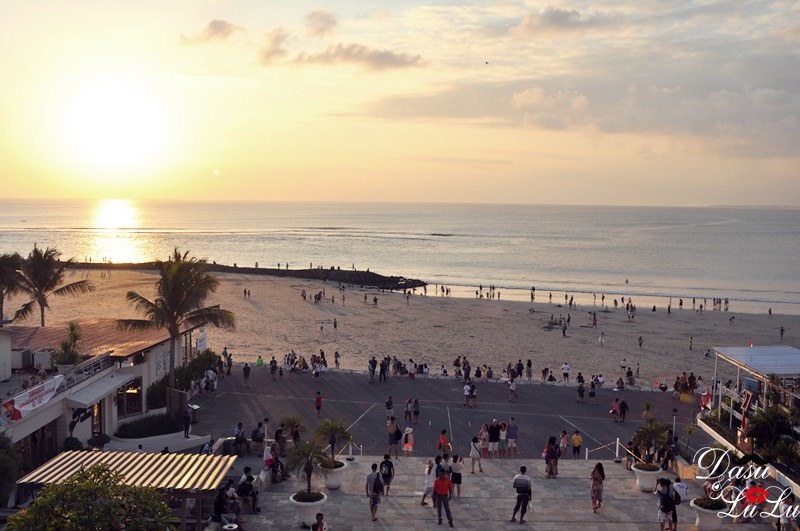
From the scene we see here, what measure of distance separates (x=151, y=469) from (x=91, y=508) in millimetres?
4803

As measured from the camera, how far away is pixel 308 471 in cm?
1405

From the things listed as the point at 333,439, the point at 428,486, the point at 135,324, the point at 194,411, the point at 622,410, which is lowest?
the point at 194,411

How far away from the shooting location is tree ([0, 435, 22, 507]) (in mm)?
12812

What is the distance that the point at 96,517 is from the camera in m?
7.89

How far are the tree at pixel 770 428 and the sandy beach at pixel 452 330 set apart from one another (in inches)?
760

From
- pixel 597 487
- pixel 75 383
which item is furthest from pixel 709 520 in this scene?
pixel 75 383

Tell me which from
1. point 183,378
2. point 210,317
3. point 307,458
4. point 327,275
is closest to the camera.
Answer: point 307,458

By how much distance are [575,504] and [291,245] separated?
128 metres

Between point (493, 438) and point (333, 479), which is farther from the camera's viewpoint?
point (493, 438)

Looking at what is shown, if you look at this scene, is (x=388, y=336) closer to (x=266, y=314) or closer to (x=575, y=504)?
(x=266, y=314)

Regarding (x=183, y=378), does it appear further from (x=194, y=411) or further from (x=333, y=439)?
(x=333, y=439)

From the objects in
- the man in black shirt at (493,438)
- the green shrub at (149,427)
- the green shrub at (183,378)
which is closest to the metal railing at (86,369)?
the green shrub at (149,427)

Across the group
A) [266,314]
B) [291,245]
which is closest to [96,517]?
[266,314]

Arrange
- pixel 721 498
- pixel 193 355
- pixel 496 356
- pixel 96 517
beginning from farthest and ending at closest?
pixel 496 356
pixel 193 355
pixel 721 498
pixel 96 517
